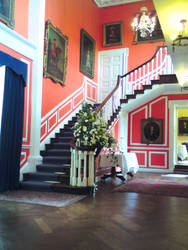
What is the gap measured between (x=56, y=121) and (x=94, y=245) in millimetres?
5185

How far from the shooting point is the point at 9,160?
17.6ft

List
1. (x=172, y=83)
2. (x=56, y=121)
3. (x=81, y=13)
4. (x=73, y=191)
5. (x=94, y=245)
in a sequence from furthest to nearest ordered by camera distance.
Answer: (x=81, y=13)
(x=172, y=83)
(x=56, y=121)
(x=73, y=191)
(x=94, y=245)

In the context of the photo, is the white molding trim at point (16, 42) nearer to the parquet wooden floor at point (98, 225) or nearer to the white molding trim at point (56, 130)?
the white molding trim at point (56, 130)

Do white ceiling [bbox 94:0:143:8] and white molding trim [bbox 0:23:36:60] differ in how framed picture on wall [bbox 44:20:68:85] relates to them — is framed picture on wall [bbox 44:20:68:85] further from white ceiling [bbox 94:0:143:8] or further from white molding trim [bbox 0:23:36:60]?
white ceiling [bbox 94:0:143:8]

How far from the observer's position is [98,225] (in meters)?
3.23

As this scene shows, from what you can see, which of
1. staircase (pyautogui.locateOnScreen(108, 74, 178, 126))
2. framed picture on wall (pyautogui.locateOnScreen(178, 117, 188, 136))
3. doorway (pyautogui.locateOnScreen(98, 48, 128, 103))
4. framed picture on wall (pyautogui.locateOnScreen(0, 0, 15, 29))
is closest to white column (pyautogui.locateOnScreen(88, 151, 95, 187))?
staircase (pyautogui.locateOnScreen(108, 74, 178, 126))

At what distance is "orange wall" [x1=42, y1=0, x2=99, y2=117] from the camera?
7.25 m

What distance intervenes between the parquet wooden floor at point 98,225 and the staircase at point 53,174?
0.80 m

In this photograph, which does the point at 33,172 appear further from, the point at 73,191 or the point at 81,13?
the point at 81,13

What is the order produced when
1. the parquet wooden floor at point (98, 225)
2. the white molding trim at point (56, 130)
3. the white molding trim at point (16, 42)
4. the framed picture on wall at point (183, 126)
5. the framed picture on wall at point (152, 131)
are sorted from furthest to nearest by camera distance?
1. the framed picture on wall at point (183, 126)
2. the framed picture on wall at point (152, 131)
3. the white molding trim at point (56, 130)
4. the white molding trim at point (16, 42)
5. the parquet wooden floor at point (98, 225)

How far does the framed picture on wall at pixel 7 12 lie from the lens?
5.69 meters

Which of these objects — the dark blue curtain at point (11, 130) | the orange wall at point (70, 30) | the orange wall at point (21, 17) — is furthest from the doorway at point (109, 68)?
the dark blue curtain at point (11, 130)

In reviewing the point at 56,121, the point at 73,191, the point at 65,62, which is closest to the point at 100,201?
the point at 73,191

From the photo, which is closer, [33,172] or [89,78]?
[33,172]
